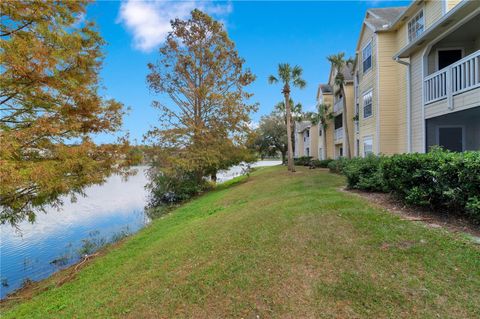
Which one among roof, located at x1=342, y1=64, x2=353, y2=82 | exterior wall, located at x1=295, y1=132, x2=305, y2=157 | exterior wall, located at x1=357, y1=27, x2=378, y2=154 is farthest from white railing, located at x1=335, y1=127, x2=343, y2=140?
exterior wall, located at x1=295, y1=132, x2=305, y2=157

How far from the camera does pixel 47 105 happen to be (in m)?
7.89

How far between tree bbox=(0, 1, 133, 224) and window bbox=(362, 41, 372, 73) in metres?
15.1

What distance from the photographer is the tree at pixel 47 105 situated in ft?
22.0

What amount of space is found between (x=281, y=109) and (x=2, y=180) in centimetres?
3976

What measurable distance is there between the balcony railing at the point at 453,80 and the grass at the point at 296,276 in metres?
5.55

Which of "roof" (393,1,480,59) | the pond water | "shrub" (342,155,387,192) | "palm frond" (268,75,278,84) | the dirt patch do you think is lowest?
the pond water

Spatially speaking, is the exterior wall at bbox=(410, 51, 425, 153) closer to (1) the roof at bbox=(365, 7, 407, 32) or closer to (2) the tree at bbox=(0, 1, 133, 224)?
(1) the roof at bbox=(365, 7, 407, 32)

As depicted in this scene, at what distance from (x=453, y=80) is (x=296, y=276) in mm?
9258

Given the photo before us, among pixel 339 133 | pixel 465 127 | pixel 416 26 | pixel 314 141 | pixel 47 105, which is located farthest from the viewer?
pixel 314 141

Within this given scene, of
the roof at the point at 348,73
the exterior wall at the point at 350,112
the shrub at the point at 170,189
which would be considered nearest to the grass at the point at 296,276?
the shrub at the point at 170,189

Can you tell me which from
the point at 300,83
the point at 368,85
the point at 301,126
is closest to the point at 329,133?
the point at 300,83

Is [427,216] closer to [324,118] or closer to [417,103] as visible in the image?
[417,103]

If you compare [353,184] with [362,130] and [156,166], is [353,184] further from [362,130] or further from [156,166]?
[156,166]

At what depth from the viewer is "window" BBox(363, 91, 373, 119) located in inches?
667
